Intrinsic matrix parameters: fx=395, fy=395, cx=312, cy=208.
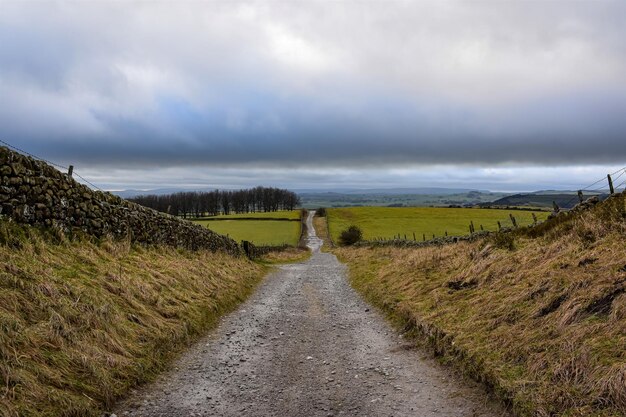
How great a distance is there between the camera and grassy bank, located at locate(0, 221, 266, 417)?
17.4 ft

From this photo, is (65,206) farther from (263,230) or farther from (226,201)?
(226,201)

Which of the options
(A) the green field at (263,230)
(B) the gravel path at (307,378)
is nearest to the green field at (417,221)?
(A) the green field at (263,230)

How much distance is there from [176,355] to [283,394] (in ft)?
8.94

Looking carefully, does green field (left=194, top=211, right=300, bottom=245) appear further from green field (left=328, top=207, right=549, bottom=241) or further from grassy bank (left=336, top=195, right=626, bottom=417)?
grassy bank (left=336, top=195, right=626, bottom=417)

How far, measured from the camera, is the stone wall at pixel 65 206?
9852 mm

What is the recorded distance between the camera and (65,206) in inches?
460

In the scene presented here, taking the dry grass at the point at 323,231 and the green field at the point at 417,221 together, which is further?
the green field at the point at 417,221

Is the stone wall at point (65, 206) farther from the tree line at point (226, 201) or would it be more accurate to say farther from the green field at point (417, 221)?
the tree line at point (226, 201)

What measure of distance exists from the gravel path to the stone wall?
5605 mm

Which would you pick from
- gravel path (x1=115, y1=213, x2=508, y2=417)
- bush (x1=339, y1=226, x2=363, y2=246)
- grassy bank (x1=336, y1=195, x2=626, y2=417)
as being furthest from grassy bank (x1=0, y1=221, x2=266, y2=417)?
bush (x1=339, y1=226, x2=363, y2=246)

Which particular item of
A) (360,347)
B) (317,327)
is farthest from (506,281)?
(317,327)

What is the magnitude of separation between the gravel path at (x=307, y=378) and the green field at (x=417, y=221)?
64.6 m

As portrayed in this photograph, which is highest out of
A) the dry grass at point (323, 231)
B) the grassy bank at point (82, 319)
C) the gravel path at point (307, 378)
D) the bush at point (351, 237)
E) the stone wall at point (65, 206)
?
the stone wall at point (65, 206)

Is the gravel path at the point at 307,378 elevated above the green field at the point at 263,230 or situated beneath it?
elevated above
